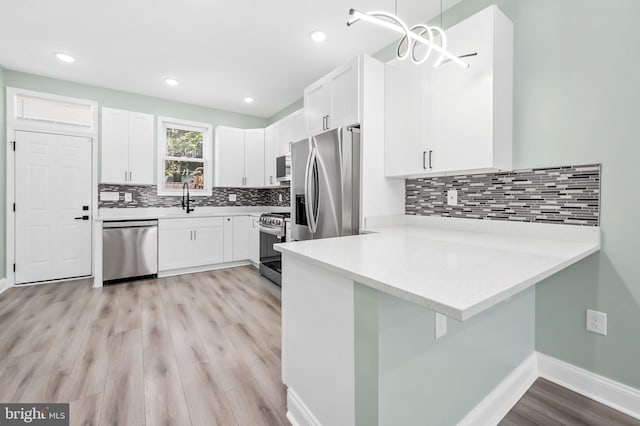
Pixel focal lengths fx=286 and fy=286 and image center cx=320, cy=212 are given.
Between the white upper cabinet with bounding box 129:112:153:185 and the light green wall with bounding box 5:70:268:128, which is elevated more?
the light green wall with bounding box 5:70:268:128

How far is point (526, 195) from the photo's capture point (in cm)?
191

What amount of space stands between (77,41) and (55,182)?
1.95 m

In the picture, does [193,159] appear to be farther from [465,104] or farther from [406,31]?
[406,31]

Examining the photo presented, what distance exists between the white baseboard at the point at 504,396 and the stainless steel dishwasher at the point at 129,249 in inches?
161

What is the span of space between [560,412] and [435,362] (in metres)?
1.01

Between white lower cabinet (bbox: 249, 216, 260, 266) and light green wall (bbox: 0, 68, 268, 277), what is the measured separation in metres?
1.88

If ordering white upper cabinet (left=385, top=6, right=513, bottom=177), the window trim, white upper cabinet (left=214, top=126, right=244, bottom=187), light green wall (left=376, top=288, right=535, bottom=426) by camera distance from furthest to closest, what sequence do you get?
white upper cabinet (left=214, top=126, right=244, bottom=187) → the window trim → white upper cabinet (left=385, top=6, right=513, bottom=177) → light green wall (left=376, top=288, right=535, bottom=426)

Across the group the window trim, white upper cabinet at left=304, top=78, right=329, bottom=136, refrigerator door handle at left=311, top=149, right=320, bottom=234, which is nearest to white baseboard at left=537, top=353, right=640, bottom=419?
refrigerator door handle at left=311, top=149, right=320, bottom=234

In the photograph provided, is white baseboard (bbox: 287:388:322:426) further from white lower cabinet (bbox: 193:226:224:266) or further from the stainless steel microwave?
white lower cabinet (bbox: 193:226:224:266)

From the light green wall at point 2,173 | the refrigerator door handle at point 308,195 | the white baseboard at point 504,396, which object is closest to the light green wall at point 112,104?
the light green wall at point 2,173

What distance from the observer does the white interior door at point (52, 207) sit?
3.65 metres

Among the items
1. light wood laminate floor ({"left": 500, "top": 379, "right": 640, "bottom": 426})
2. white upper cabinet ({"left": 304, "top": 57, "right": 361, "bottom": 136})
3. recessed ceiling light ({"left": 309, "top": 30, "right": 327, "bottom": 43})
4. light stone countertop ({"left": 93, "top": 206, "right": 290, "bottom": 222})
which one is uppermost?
recessed ceiling light ({"left": 309, "top": 30, "right": 327, "bottom": 43})

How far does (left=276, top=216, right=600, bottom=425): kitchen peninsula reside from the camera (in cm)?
91

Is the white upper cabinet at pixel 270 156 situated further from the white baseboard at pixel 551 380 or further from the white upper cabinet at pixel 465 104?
the white baseboard at pixel 551 380
